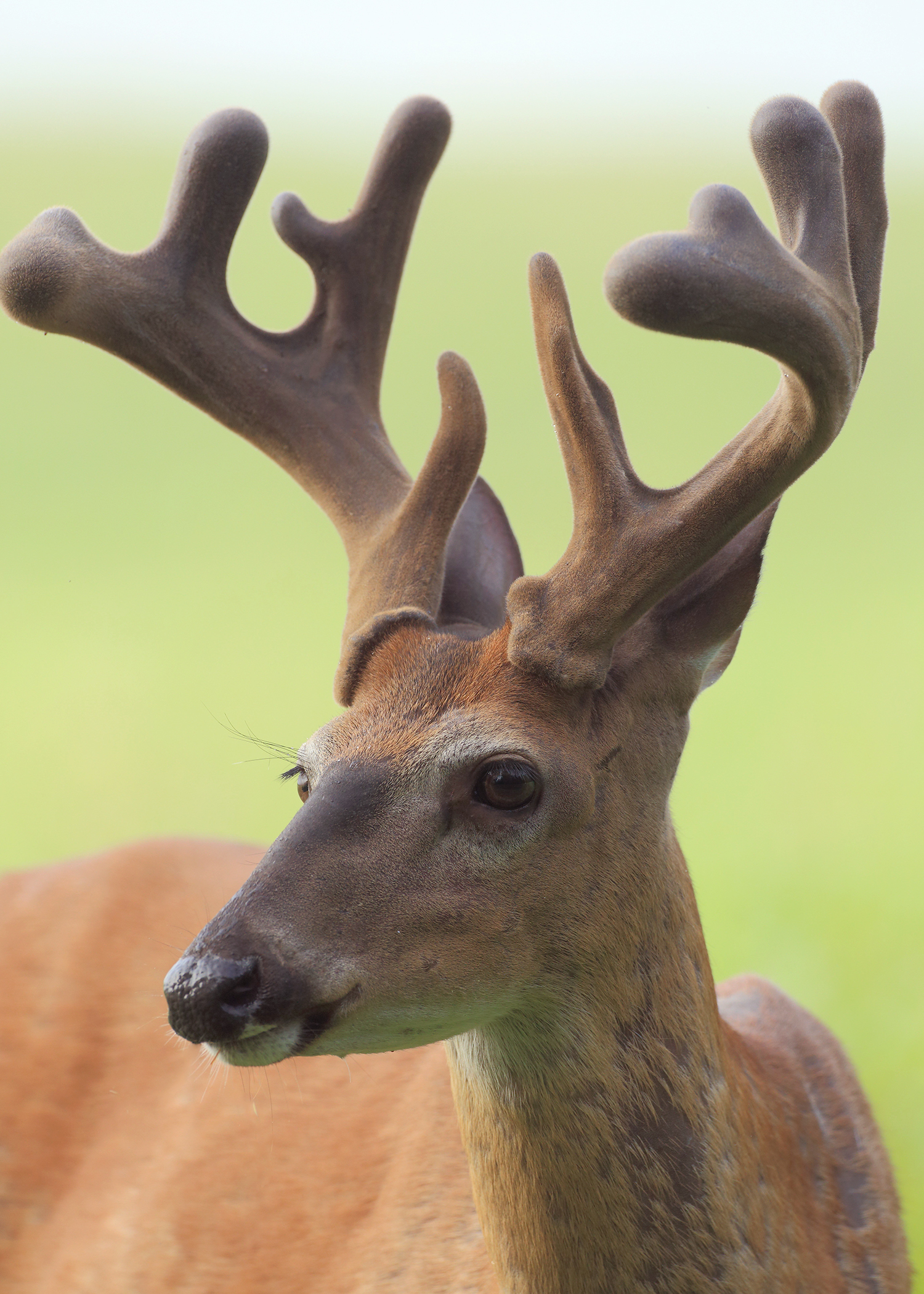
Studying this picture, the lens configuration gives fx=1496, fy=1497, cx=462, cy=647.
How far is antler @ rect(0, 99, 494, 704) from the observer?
2.31m

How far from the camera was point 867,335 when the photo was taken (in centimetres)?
210

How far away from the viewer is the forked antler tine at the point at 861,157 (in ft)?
6.98

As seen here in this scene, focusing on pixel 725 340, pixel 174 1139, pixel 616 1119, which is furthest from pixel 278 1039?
pixel 174 1139

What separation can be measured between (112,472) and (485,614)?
11.3 metres

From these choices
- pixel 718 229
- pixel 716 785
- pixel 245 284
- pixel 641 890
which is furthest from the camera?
pixel 245 284

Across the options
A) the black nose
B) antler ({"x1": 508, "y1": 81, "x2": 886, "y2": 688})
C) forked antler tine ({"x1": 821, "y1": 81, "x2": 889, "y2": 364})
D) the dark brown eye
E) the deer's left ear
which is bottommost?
the black nose

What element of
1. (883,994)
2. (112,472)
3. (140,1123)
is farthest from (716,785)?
(112,472)

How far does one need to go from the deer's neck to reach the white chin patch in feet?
1.16

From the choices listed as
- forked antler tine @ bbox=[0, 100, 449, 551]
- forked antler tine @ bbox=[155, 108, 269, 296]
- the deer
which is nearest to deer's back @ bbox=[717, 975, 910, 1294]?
the deer

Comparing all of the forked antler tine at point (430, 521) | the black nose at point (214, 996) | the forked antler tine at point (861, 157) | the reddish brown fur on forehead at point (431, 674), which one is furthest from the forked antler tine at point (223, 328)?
the black nose at point (214, 996)

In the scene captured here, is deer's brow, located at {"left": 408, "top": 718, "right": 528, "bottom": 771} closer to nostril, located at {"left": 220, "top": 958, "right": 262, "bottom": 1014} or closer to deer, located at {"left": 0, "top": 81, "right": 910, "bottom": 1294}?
deer, located at {"left": 0, "top": 81, "right": 910, "bottom": 1294}

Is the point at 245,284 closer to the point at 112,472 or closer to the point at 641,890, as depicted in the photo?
the point at 112,472

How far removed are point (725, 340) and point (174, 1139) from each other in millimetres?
1864

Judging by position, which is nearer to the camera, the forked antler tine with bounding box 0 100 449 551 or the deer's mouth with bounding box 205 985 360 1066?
the deer's mouth with bounding box 205 985 360 1066
